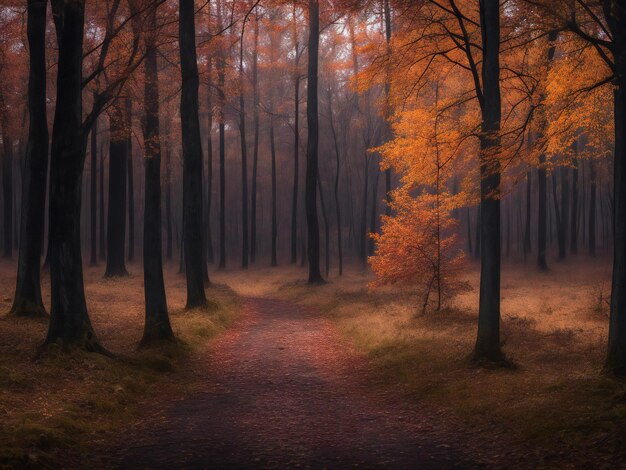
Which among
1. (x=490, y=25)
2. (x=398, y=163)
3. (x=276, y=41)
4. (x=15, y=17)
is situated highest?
(x=276, y=41)

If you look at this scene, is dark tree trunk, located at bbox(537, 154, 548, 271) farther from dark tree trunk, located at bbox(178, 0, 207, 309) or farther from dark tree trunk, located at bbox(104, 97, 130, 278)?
dark tree trunk, located at bbox(104, 97, 130, 278)

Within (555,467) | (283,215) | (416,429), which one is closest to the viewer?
(555,467)

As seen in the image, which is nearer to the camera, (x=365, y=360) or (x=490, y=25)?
(x=490, y=25)

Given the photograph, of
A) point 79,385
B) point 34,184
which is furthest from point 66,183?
point 34,184

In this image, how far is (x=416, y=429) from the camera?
6547mm

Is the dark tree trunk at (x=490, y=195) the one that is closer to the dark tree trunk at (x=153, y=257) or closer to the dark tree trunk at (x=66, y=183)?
the dark tree trunk at (x=153, y=257)

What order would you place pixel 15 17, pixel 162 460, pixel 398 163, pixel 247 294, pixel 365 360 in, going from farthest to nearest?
pixel 247 294
pixel 15 17
pixel 398 163
pixel 365 360
pixel 162 460

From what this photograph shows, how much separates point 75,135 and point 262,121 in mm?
29976

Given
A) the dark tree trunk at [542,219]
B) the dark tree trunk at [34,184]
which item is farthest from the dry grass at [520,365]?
the dark tree trunk at [34,184]

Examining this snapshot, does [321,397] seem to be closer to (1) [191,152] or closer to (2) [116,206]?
(1) [191,152]

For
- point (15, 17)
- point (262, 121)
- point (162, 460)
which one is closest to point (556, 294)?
point (162, 460)

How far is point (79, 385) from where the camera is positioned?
24.5 feet

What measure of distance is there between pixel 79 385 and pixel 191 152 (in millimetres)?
8187

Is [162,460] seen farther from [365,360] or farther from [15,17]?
[15,17]
